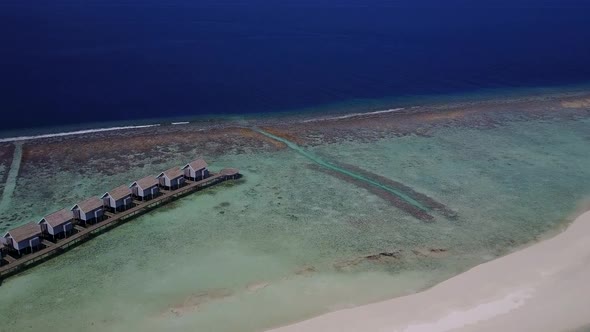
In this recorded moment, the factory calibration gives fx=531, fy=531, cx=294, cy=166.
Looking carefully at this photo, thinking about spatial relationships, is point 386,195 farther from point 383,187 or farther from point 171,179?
point 171,179

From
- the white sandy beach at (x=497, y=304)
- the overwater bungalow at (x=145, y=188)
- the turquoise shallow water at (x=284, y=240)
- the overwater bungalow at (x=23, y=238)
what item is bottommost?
the white sandy beach at (x=497, y=304)

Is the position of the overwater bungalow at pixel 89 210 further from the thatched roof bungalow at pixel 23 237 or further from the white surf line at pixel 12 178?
the white surf line at pixel 12 178

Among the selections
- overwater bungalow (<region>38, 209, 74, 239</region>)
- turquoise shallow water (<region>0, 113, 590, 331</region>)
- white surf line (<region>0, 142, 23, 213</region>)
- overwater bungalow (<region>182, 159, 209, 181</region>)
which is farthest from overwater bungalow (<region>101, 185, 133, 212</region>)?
white surf line (<region>0, 142, 23, 213</region>)

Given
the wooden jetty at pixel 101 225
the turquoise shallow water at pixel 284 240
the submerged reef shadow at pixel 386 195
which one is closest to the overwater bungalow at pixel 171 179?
the wooden jetty at pixel 101 225

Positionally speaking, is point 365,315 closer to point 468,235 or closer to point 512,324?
point 512,324

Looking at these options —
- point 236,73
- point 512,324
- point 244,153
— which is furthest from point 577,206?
point 236,73

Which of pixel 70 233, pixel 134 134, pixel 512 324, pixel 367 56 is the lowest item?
pixel 512 324
